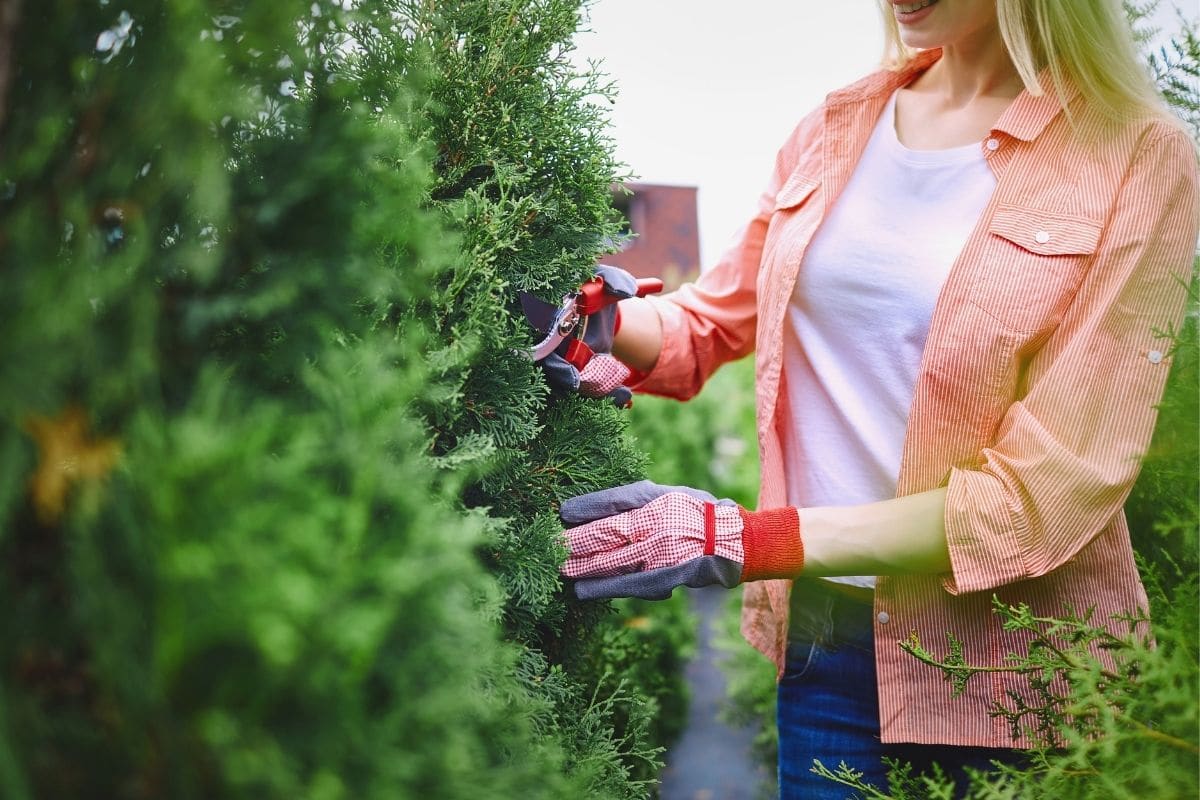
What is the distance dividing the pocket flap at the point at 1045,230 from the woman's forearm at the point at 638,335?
2.80ft

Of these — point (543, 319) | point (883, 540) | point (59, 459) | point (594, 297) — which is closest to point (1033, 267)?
point (883, 540)

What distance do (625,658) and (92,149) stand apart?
2240 millimetres

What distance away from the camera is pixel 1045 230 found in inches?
71.0

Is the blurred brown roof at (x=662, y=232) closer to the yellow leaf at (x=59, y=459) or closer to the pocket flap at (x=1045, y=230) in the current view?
the pocket flap at (x=1045, y=230)

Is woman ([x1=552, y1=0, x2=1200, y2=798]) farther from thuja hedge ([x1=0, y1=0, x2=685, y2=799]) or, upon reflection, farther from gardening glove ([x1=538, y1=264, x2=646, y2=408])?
thuja hedge ([x1=0, y1=0, x2=685, y2=799])

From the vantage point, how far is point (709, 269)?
2.48 m

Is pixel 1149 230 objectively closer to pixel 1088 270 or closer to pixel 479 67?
pixel 1088 270

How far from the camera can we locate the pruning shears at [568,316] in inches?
64.7

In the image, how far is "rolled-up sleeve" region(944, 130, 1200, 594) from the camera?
165 centimetres

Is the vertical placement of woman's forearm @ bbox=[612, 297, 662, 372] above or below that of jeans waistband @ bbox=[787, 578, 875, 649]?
above

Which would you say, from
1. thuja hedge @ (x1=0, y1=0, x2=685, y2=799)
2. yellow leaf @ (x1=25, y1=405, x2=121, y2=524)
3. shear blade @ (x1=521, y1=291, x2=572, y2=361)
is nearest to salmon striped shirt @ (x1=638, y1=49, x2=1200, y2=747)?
shear blade @ (x1=521, y1=291, x2=572, y2=361)

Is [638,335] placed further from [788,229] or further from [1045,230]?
[1045,230]

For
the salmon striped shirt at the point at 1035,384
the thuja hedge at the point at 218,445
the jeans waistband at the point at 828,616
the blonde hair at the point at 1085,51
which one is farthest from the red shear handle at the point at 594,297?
the blonde hair at the point at 1085,51

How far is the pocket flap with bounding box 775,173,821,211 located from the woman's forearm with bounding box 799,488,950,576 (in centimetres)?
86
